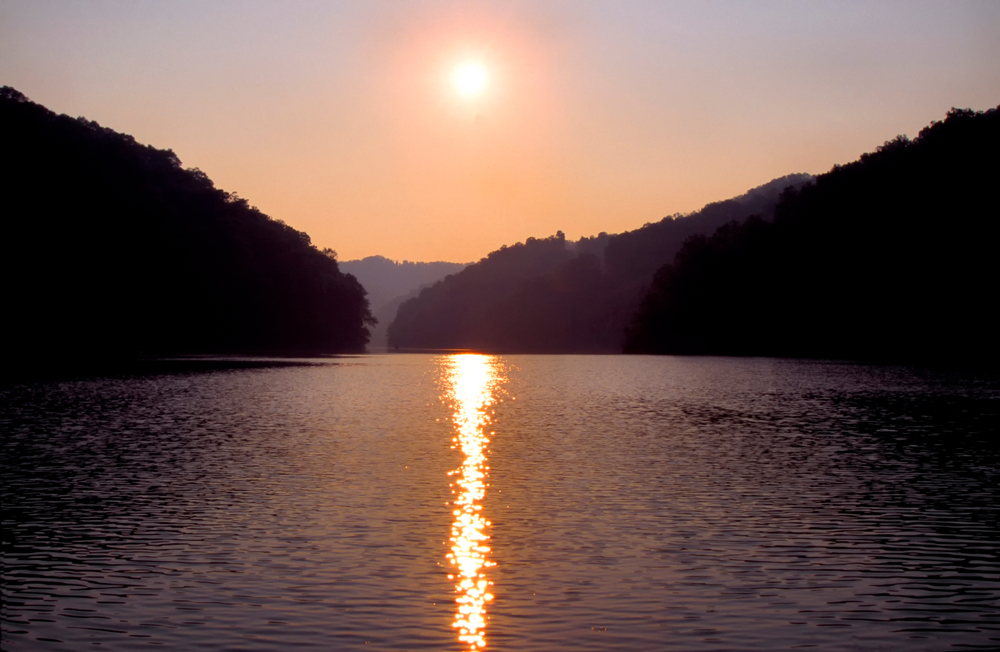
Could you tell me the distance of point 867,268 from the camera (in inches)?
6171

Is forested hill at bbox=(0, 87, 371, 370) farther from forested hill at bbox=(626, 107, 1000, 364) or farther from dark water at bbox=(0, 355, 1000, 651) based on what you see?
dark water at bbox=(0, 355, 1000, 651)

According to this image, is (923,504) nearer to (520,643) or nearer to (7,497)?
(520,643)

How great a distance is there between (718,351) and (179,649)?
568ft

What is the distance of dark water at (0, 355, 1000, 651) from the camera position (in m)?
13.5

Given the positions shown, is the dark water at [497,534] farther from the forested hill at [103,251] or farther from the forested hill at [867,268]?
the forested hill at [867,268]

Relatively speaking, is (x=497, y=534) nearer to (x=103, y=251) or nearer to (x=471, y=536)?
(x=471, y=536)

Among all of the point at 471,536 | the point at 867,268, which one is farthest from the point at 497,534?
the point at 867,268

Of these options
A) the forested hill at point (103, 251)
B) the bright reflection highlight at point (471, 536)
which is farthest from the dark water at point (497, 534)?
the forested hill at point (103, 251)

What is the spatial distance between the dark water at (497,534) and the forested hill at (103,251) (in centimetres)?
9129

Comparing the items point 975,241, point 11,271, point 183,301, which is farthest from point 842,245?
point 11,271

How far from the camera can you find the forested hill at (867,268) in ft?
467

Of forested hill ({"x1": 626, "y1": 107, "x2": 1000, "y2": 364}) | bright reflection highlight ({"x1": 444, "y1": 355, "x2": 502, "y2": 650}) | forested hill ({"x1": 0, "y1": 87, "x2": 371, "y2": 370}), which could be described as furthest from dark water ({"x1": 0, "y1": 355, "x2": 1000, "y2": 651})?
forested hill ({"x1": 626, "y1": 107, "x2": 1000, "y2": 364})

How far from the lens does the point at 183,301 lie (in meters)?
164

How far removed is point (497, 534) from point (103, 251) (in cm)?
14280
